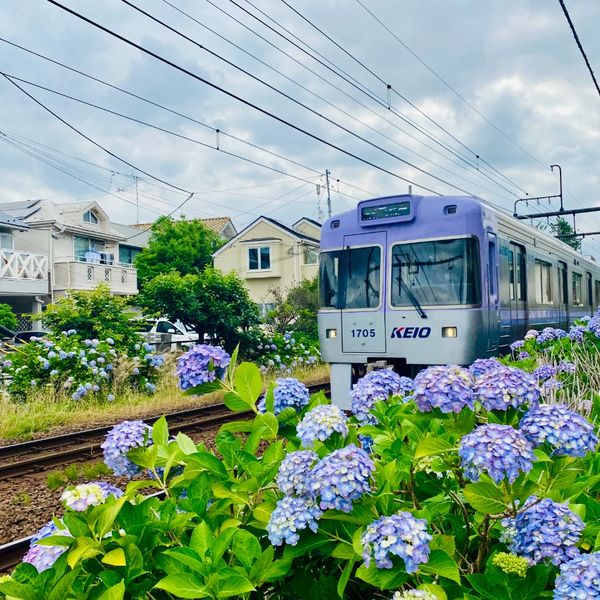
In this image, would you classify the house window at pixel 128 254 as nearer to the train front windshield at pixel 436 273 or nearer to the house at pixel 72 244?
the house at pixel 72 244

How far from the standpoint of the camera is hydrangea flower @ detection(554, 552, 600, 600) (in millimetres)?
1213

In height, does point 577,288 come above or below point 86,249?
below

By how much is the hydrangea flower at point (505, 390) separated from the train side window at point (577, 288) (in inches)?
579

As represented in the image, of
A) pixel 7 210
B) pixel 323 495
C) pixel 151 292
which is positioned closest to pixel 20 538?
pixel 323 495

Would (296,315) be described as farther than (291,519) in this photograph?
Yes

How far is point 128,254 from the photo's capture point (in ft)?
159

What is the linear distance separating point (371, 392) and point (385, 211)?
7.23 meters

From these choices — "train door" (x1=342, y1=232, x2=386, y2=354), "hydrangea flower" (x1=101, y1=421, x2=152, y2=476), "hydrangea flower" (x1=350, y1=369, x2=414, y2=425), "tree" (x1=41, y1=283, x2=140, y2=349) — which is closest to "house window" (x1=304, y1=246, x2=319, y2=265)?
"tree" (x1=41, y1=283, x2=140, y2=349)

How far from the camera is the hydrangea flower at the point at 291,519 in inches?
61.7

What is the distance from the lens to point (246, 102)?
10.8m

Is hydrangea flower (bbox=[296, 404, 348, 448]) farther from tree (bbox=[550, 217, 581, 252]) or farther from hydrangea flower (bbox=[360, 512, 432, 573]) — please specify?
tree (bbox=[550, 217, 581, 252])

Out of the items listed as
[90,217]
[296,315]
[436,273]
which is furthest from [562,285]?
[90,217]

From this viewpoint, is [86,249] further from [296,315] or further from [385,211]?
[385,211]

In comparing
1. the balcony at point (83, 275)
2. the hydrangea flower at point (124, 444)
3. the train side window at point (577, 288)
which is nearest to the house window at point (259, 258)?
the balcony at point (83, 275)
